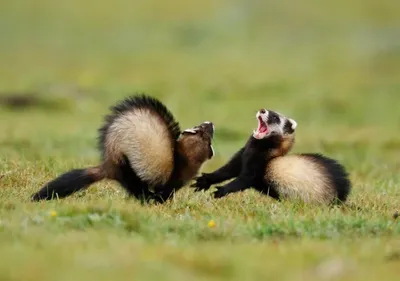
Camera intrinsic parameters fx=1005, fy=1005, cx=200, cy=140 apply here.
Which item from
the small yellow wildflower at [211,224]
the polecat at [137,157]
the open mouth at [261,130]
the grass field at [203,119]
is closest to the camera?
the grass field at [203,119]

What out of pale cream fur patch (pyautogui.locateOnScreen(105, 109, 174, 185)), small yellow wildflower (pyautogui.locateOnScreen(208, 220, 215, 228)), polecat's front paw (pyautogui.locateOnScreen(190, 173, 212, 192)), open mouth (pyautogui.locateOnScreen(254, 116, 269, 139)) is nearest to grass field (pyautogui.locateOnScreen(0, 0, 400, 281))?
small yellow wildflower (pyautogui.locateOnScreen(208, 220, 215, 228))

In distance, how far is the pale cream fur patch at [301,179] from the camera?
33.7ft

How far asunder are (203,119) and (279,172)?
1355 centimetres

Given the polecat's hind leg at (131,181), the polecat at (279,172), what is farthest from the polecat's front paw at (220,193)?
the polecat's hind leg at (131,181)

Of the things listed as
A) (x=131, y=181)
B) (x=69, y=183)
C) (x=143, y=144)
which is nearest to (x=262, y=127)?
(x=143, y=144)

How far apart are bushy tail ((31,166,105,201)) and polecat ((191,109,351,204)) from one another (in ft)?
3.74

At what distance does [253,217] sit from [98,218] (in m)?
1.56

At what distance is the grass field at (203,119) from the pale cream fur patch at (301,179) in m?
0.35

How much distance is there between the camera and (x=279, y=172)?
1052cm

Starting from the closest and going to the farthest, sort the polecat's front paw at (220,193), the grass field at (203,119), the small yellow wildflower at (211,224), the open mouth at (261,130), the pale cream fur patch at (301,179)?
the grass field at (203,119)
the small yellow wildflower at (211,224)
the polecat's front paw at (220,193)
the pale cream fur patch at (301,179)
the open mouth at (261,130)

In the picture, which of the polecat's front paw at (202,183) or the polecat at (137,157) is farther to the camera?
the polecat's front paw at (202,183)

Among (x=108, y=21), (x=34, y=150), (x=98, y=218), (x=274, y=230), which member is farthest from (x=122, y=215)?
(x=108, y=21)

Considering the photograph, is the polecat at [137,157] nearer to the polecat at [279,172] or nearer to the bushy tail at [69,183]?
the bushy tail at [69,183]

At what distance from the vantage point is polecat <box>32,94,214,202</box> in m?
9.84
